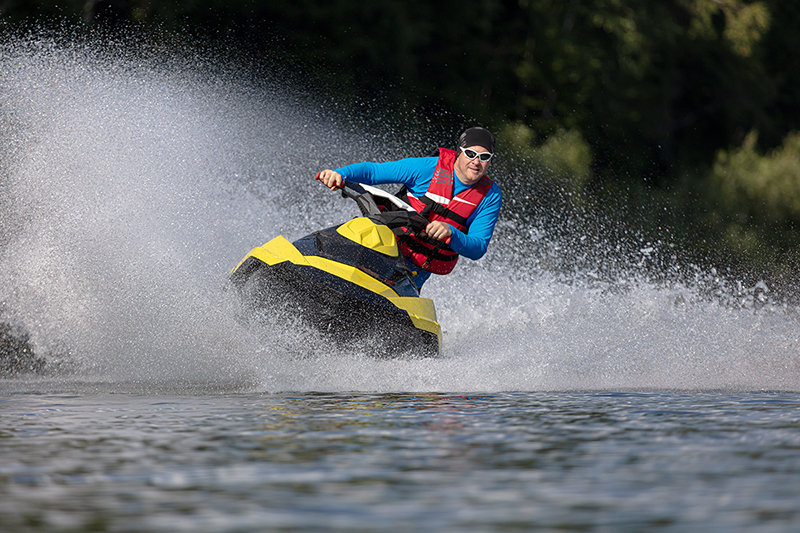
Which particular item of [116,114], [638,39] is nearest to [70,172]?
[116,114]

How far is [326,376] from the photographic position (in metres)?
4.95

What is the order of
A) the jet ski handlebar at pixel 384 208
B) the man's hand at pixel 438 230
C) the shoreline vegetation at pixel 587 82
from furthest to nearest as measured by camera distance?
the shoreline vegetation at pixel 587 82 < the jet ski handlebar at pixel 384 208 < the man's hand at pixel 438 230

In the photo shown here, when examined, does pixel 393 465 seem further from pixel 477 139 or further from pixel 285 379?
pixel 477 139

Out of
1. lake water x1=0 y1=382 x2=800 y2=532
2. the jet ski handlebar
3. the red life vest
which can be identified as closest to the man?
the red life vest

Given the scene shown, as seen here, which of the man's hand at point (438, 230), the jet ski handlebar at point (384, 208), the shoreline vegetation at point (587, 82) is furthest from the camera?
the shoreline vegetation at point (587, 82)

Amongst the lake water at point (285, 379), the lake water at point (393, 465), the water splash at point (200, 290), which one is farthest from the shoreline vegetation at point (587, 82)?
the lake water at point (393, 465)

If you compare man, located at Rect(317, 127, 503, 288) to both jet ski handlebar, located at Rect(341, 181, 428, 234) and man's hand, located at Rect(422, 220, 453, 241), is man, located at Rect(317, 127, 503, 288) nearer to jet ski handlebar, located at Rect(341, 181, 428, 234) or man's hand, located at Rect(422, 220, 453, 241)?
jet ski handlebar, located at Rect(341, 181, 428, 234)

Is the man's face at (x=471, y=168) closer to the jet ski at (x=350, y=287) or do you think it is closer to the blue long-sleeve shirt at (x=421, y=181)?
the blue long-sleeve shirt at (x=421, y=181)

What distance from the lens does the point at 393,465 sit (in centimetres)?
284

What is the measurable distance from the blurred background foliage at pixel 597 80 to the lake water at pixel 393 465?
12.2 meters

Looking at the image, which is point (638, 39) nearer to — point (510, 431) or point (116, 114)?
point (116, 114)

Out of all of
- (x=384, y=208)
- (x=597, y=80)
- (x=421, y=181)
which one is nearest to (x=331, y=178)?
(x=384, y=208)

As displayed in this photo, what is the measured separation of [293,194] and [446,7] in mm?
10204

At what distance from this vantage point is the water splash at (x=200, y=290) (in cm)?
516
